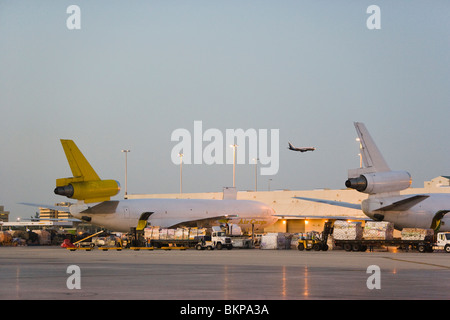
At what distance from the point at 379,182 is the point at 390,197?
12.2 feet

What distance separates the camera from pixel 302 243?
6525 cm

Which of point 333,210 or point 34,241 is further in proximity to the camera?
point 333,210

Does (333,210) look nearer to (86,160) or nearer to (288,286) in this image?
(86,160)

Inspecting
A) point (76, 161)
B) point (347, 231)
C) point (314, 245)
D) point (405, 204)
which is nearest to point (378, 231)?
point (347, 231)

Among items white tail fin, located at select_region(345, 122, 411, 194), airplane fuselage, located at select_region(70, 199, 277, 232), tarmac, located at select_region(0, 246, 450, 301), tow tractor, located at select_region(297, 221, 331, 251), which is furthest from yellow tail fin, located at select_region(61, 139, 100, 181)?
tarmac, located at select_region(0, 246, 450, 301)

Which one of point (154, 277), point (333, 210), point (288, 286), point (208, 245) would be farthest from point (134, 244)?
point (288, 286)

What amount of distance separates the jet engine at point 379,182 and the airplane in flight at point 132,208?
23479mm

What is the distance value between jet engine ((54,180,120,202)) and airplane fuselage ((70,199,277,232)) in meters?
4.92

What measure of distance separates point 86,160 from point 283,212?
47.3 metres

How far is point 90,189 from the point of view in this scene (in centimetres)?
6581

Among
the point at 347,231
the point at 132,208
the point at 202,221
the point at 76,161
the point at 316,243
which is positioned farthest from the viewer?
the point at 202,221

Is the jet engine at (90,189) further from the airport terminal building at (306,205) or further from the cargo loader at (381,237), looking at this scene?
the airport terminal building at (306,205)

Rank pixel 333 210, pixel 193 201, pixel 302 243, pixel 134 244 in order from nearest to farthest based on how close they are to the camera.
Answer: pixel 302 243, pixel 134 244, pixel 193 201, pixel 333 210

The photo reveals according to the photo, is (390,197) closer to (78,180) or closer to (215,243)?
(215,243)
